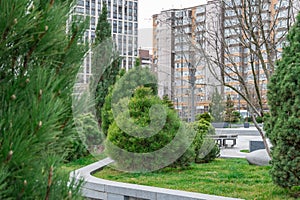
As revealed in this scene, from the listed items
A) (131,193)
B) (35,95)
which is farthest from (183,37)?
(35,95)

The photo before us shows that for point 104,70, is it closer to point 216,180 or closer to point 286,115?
point 216,180

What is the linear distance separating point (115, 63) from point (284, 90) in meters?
9.83

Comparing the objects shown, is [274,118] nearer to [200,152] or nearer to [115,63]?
[200,152]

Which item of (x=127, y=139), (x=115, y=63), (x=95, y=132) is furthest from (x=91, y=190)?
(x=115, y=63)

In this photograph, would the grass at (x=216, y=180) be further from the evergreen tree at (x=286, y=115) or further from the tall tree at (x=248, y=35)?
the tall tree at (x=248, y=35)

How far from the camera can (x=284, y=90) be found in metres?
4.40

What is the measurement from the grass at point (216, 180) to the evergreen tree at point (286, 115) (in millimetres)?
396

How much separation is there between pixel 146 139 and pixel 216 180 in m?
1.68

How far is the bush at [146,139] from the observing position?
692 cm

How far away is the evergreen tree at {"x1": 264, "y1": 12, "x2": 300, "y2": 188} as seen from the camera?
4254mm

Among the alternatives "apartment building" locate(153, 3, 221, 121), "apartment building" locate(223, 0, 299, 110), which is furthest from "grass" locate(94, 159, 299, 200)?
"apartment building" locate(153, 3, 221, 121)

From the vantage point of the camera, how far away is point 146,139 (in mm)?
7074

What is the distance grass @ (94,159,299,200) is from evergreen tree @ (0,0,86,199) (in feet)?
11.8

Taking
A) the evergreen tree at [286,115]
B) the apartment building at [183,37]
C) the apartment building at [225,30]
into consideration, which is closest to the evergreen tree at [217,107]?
the apartment building at [183,37]
